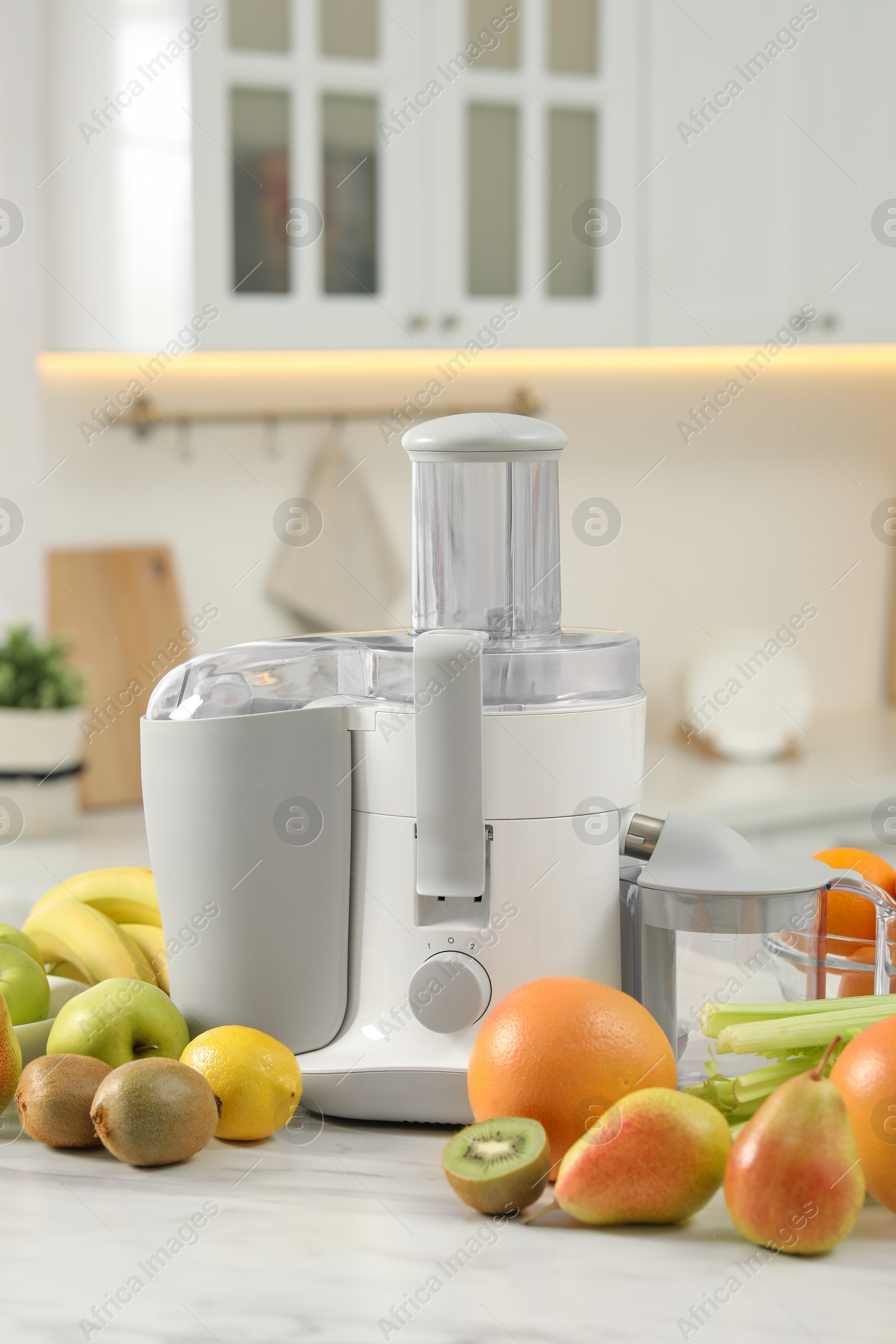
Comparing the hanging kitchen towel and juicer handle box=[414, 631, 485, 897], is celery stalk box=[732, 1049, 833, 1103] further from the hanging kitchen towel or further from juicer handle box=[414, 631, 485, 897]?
the hanging kitchen towel

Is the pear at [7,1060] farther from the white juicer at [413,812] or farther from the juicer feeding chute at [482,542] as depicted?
the juicer feeding chute at [482,542]

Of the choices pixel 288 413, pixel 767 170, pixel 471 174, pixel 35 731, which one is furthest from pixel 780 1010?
pixel 767 170

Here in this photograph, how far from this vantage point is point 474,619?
86 centimetres

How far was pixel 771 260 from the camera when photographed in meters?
2.59

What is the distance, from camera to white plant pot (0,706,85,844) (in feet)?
7.20

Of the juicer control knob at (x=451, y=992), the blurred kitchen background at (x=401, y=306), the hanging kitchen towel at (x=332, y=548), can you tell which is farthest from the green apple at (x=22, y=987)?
the hanging kitchen towel at (x=332, y=548)

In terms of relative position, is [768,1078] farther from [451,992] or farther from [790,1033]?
[451,992]

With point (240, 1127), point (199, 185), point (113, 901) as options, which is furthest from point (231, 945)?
point (199, 185)

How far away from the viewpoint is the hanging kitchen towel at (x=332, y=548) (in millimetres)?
2660

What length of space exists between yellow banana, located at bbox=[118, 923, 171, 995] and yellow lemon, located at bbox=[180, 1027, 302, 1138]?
0.61 feet

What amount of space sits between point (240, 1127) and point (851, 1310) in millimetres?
332

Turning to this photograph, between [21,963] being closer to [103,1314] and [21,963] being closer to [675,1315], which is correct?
[103,1314]

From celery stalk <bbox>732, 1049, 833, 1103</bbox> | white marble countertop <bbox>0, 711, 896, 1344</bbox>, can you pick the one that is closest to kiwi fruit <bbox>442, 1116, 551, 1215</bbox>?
white marble countertop <bbox>0, 711, 896, 1344</bbox>

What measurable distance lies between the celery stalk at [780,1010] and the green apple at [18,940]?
422mm
